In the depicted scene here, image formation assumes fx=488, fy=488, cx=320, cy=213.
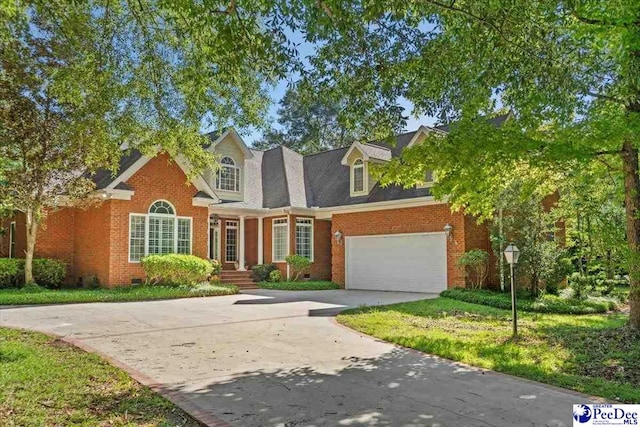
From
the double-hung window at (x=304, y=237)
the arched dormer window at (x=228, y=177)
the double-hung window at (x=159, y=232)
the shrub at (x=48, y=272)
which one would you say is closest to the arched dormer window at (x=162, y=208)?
the double-hung window at (x=159, y=232)

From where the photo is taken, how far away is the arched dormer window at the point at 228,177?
2233 centimetres

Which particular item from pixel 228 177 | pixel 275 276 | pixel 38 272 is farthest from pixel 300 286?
pixel 38 272

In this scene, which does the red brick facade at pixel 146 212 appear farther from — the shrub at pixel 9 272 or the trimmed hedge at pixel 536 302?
the shrub at pixel 9 272

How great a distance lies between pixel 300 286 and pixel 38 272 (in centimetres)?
973

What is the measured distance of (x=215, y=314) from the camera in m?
12.7

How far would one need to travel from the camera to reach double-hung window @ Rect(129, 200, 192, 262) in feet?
60.1

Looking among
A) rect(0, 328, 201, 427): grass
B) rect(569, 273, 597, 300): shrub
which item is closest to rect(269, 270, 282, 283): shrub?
rect(569, 273, 597, 300): shrub

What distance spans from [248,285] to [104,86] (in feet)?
43.7

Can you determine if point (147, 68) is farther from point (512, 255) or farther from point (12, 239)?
point (12, 239)

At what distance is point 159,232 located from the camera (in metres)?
18.9

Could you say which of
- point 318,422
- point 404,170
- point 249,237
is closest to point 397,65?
point 404,170

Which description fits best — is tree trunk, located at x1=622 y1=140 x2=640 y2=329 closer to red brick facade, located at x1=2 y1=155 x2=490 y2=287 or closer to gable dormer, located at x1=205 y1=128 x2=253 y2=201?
red brick facade, located at x1=2 y1=155 x2=490 y2=287

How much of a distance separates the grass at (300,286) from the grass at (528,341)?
6838mm

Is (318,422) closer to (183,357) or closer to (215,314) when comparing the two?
(183,357)
